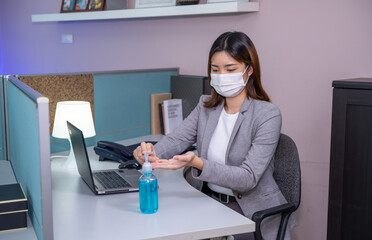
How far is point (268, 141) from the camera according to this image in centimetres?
184

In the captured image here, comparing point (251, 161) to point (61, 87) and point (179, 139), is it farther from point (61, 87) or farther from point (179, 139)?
point (61, 87)

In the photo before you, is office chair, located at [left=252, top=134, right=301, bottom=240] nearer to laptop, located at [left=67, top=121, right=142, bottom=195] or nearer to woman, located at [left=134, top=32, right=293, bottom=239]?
woman, located at [left=134, top=32, right=293, bottom=239]

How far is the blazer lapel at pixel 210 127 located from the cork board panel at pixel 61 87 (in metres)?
0.89

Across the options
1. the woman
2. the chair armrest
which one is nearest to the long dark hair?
the woman

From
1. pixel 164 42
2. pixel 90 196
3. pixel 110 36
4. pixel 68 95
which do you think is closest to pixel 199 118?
pixel 90 196

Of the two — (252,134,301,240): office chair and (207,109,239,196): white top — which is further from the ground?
(207,109,239,196): white top

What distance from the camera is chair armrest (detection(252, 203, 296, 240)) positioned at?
1728 mm

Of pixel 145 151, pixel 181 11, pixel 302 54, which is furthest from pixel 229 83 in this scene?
pixel 181 11

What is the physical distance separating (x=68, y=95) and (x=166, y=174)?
0.85 meters

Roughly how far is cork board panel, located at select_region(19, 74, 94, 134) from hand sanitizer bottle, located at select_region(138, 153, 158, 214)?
45.0 inches

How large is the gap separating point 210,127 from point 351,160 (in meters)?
0.65

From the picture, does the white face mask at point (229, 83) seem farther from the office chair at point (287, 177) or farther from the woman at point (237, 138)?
the office chair at point (287, 177)

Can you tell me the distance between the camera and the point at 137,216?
154 centimetres

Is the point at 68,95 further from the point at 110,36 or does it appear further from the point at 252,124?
the point at 110,36
